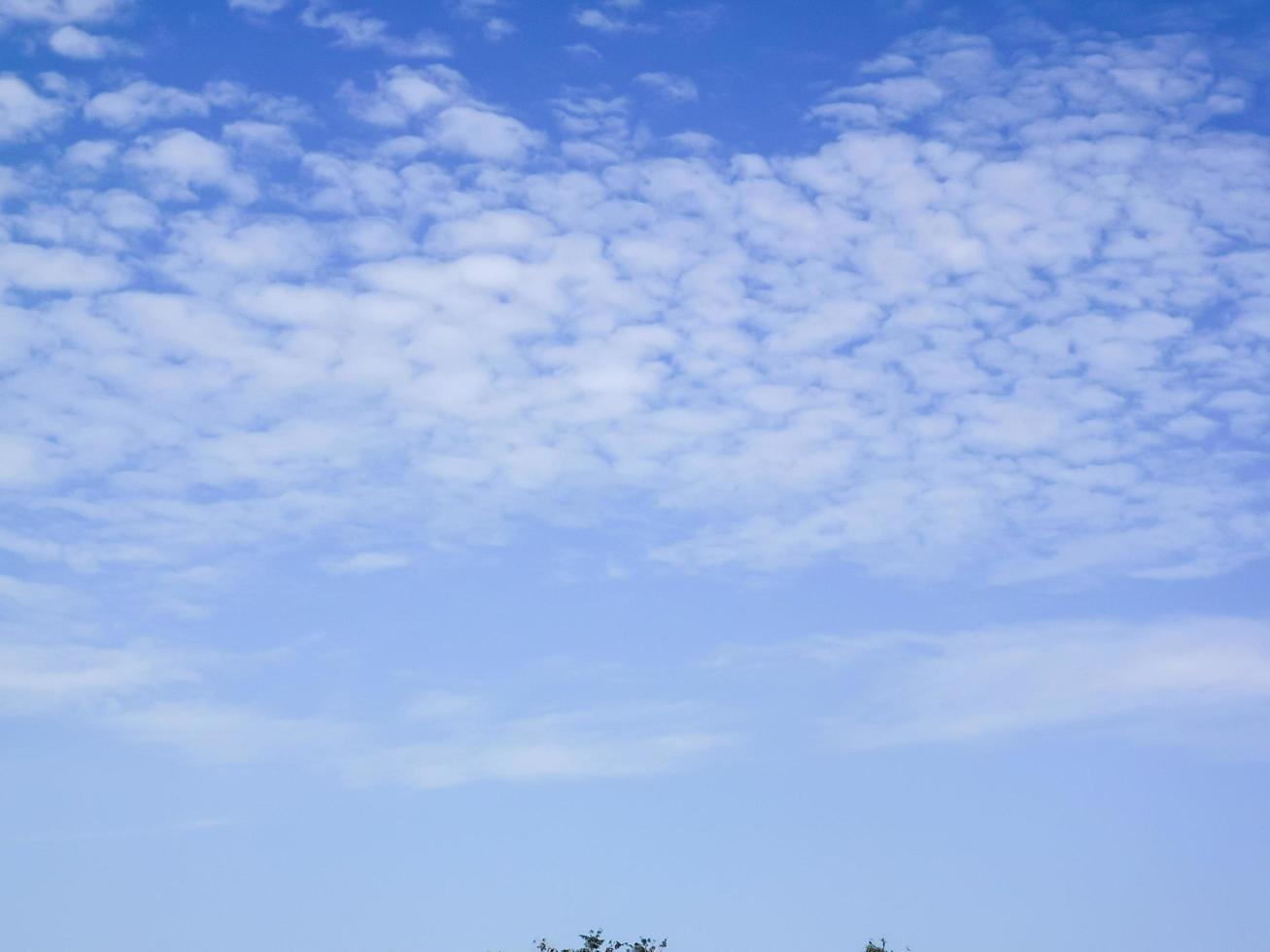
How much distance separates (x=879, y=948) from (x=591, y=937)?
22557mm

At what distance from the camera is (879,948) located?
62.1 m

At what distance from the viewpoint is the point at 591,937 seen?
62.7 metres
